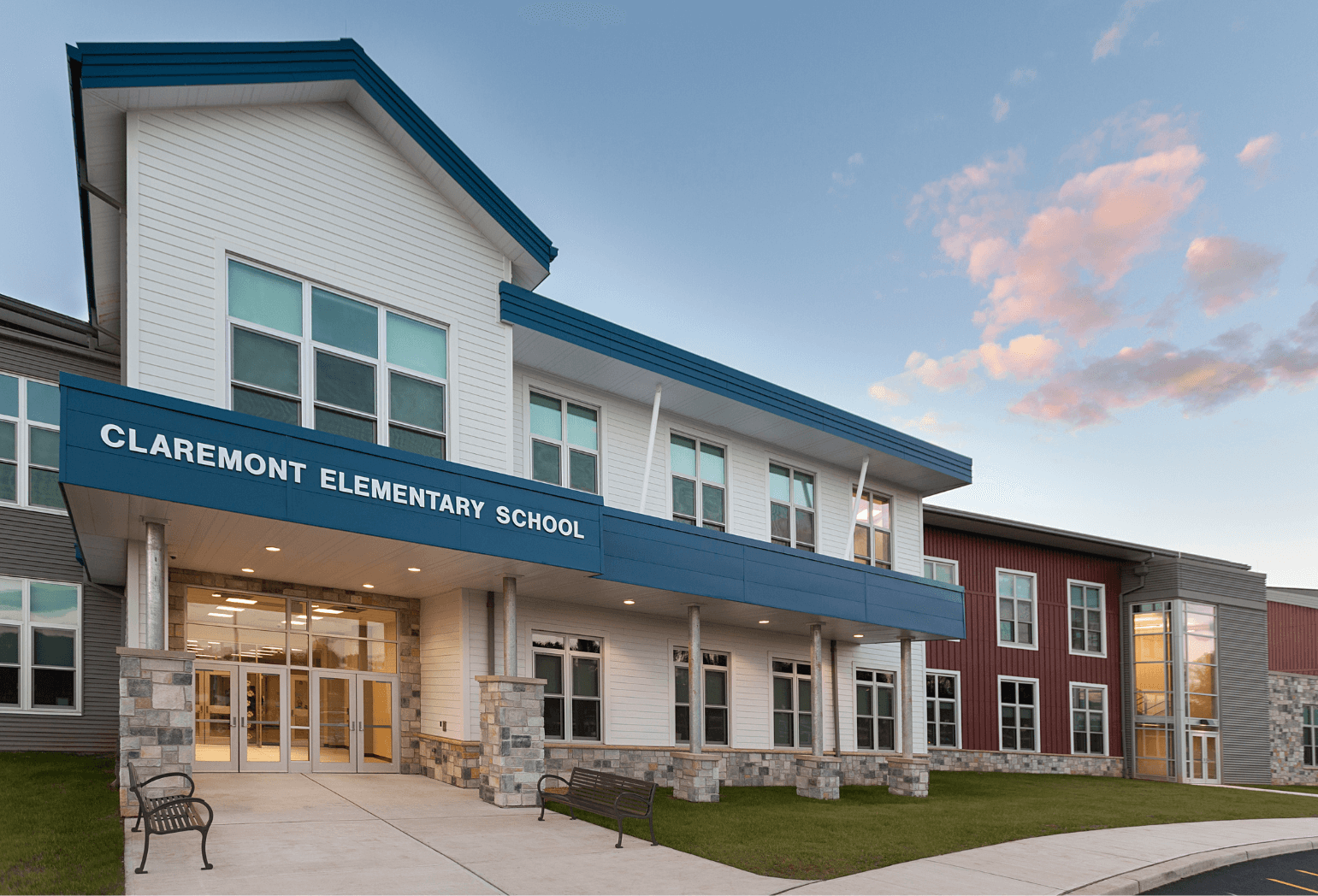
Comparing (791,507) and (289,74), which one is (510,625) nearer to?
(289,74)

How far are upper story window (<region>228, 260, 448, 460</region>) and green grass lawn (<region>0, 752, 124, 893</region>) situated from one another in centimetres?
525

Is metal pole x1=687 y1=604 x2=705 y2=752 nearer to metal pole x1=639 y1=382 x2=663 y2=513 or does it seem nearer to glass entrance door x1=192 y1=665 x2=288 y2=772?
metal pole x1=639 y1=382 x2=663 y2=513

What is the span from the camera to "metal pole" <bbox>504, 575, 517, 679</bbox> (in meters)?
14.8

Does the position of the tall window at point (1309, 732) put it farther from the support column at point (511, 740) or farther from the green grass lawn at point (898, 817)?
the support column at point (511, 740)

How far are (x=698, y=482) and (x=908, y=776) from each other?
7.71 metres

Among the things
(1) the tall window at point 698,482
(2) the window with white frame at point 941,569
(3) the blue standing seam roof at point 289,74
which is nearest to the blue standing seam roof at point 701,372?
(3) the blue standing seam roof at point 289,74

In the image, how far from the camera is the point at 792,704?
2214cm

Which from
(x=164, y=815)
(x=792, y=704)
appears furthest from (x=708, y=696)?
(x=164, y=815)

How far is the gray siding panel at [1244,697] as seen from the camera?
104 feet

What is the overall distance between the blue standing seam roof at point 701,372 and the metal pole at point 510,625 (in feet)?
14.2

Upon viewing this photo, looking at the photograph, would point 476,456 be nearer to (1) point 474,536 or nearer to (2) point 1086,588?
(1) point 474,536

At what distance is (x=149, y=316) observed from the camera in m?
12.3

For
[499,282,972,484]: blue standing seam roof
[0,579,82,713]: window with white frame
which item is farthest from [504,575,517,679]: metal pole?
[0,579,82,713]: window with white frame

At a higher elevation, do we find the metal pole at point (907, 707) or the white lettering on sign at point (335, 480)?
the white lettering on sign at point (335, 480)
